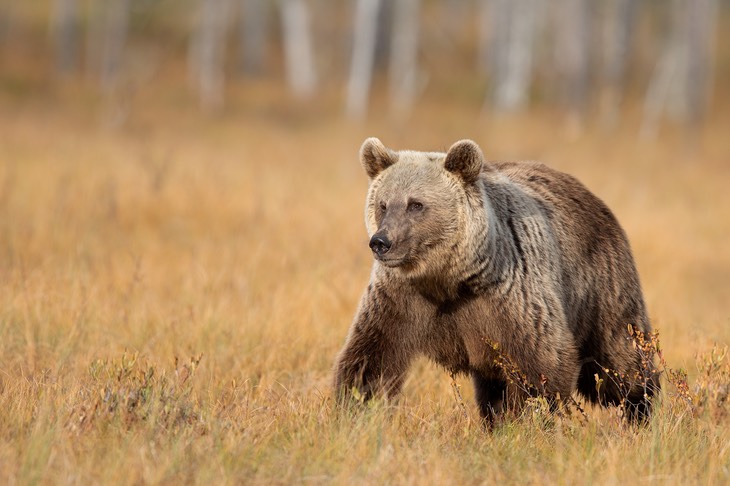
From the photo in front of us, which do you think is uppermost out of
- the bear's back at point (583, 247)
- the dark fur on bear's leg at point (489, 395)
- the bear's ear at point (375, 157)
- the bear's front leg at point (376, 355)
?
the bear's ear at point (375, 157)

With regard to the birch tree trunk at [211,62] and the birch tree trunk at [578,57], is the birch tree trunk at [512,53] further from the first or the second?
the birch tree trunk at [211,62]

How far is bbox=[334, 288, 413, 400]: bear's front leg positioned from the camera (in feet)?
14.4

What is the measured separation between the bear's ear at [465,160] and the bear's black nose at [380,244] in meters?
0.54

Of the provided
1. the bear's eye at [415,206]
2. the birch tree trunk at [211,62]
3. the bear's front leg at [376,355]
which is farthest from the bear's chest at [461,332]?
the birch tree trunk at [211,62]

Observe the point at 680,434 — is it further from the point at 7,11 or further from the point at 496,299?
the point at 7,11

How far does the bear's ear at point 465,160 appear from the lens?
426 cm

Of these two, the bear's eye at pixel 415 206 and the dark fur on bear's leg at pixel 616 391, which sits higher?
the bear's eye at pixel 415 206

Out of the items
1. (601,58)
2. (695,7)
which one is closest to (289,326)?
(695,7)

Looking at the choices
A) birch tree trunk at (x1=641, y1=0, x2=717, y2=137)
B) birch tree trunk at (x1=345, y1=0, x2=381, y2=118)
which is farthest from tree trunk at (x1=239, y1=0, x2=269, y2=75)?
birch tree trunk at (x1=641, y1=0, x2=717, y2=137)

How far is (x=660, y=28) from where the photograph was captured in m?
37.6

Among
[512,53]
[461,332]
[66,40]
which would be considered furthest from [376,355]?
[66,40]

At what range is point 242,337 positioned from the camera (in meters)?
5.71

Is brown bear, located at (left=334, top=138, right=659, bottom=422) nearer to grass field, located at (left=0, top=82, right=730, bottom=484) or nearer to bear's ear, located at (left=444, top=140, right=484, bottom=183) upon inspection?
bear's ear, located at (left=444, top=140, right=484, bottom=183)

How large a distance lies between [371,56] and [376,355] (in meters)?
20.5
